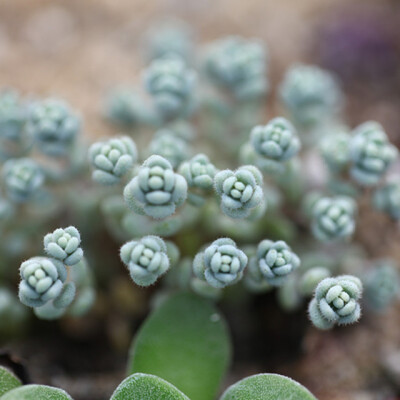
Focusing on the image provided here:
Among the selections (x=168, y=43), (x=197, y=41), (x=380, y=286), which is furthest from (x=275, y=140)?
(x=197, y=41)

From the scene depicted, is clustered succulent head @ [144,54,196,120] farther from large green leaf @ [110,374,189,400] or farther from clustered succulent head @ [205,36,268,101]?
large green leaf @ [110,374,189,400]

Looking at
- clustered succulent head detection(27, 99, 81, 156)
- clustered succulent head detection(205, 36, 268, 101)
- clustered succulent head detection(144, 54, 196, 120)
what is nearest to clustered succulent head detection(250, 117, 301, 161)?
clustered succulent head detection(144, 54, 196, 120)

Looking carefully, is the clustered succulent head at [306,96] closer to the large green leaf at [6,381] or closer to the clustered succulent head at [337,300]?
the clustered succulent head at [337,300]

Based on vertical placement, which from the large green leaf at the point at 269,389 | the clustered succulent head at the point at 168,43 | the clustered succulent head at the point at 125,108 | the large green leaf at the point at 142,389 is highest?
the clustered succulent head at the point at 168,43

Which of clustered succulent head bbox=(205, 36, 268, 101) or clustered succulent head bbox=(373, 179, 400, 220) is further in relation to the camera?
clustered succulent head bbox=(205, 36, 268, 101)

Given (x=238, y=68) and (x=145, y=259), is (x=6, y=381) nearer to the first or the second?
(x=145, y=259)

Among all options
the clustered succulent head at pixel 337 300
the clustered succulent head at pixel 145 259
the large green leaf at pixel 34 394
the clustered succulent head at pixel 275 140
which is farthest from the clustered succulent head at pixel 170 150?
the large green leaf at pixel 34 394

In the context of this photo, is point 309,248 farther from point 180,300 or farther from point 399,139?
point 399,139
